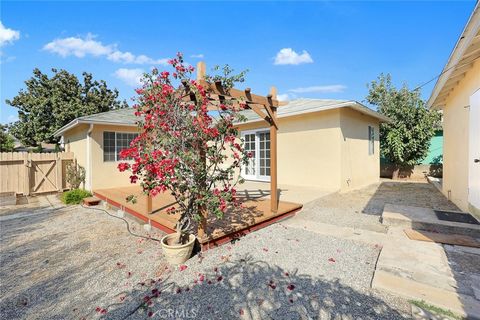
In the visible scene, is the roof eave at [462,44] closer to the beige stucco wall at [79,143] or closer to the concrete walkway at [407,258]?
the concrete walkway at [407,258]

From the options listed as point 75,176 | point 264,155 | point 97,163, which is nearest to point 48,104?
point 75,176

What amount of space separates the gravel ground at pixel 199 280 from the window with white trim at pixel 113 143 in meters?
4.70

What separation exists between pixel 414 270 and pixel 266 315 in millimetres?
1983

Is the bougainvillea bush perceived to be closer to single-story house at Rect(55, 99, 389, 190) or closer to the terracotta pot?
the terracotta pot

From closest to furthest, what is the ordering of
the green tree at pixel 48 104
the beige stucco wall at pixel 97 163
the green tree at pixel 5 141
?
the beige stucco wall at pixel 97 163 → the green tree at pixel 48 104 → the green tree at pixel 5 141

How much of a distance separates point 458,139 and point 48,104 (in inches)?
918

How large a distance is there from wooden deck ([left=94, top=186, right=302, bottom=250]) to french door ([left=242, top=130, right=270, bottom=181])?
3185 millimetres

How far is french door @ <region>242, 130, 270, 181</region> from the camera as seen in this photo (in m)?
9.70

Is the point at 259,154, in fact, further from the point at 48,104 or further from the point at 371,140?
the point at 48,104

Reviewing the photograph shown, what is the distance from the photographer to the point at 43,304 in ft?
8.61

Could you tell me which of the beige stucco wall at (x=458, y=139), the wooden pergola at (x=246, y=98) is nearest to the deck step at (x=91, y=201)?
the wooden pergola at (x=246, y=98)

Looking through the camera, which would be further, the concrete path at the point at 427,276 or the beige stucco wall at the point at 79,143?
the beige stucco wall at the point at 79,143

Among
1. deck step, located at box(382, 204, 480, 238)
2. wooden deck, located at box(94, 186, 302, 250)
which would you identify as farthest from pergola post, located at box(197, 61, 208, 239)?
deck step, located at box(382, 204, 480, 238)

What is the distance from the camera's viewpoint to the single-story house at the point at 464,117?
13.5 ft
